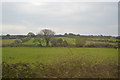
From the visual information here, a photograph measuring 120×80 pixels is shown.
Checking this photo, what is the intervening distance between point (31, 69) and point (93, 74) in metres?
1.85

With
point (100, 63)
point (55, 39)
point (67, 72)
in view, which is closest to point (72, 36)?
point (55, 39)

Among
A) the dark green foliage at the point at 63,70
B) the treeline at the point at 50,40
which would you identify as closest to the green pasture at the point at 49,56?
the dark green foliage at the point at 63,70

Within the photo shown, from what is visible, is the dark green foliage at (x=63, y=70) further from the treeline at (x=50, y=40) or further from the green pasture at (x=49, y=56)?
the treeline at (x=50, y=40)

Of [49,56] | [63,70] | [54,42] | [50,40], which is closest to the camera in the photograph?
[63,70]

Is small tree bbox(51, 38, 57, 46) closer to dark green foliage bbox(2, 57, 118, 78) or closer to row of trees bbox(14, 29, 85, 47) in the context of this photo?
row of trees bbox(14, 29, 85, 47)

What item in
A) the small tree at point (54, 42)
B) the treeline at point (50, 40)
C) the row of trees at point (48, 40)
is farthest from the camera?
the small tree at point (54, 42)

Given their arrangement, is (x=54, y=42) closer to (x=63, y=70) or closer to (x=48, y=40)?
(x=48, y=40)

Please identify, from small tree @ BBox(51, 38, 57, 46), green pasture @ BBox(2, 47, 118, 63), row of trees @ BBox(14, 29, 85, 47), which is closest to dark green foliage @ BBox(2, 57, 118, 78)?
green pasture @ BBox(2, 47, 118, 63)

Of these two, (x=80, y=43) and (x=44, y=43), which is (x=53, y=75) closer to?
(x=44, y=43)

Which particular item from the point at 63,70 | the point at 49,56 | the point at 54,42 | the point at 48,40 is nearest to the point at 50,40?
the point at 48,40

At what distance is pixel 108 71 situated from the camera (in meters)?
3.86

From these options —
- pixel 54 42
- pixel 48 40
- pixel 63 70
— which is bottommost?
pixel 63 70

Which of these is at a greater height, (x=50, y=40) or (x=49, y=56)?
(x=50, y=40)

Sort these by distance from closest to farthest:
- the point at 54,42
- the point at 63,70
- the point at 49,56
Result: 1. the point at 63,70
2. the point at 49,56
3. the point at 54,42
